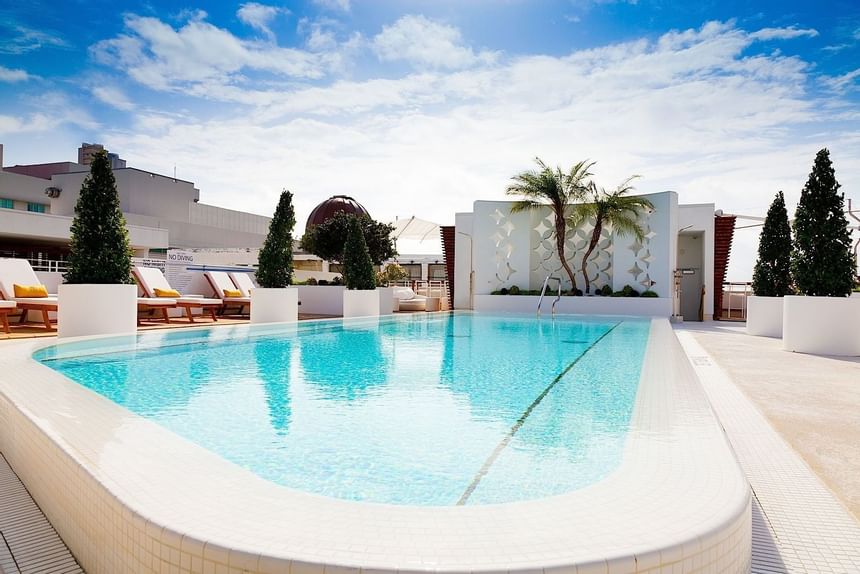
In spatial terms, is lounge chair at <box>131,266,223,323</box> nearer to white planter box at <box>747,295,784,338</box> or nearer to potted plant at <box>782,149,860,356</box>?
potted plant at <box>782,149,860,356</box>

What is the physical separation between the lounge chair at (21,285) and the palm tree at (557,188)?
11.3 meters

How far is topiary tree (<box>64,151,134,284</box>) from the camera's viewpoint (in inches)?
284

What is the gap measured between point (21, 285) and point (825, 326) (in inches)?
487

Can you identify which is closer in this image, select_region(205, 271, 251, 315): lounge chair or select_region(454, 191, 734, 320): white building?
select_region(205, 271, 251, 315): lounge chair

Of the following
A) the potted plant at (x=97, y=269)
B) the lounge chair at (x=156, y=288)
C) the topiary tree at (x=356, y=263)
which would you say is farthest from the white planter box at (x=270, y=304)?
the potted plant at (x=97, y=269)

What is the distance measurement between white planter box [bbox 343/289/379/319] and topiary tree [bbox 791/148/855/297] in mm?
8080

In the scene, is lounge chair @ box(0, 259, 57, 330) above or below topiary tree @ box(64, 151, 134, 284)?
below

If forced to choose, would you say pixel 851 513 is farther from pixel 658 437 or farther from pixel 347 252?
pixel 347 252

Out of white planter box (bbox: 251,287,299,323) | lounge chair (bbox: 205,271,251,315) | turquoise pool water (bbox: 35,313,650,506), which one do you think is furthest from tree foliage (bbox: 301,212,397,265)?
turquoise pool water (bbox: 35,313,650,506)

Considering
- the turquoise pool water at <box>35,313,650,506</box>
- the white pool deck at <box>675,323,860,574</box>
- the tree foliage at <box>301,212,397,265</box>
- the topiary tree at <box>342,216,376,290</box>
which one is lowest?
the white pool deck at <box>675,323,860,574</box>

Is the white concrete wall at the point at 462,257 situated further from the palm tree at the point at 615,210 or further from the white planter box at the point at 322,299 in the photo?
the white planter box at the point at 322,299

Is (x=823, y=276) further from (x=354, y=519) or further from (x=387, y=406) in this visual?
(x=354, y=519)

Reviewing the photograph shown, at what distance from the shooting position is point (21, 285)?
30.6 ft

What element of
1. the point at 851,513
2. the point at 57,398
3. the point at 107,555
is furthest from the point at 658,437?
the point at 57,398
